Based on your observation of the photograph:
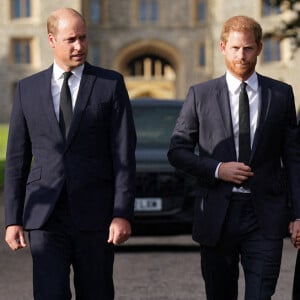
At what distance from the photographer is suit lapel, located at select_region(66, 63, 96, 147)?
554 centimetres

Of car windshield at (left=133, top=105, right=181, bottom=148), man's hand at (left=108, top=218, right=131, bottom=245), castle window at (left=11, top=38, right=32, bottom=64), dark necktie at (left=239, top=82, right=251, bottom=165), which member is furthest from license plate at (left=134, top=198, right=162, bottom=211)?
castle window at (left=11, top=38, right=32, bottom=64)

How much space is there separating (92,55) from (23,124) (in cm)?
7590

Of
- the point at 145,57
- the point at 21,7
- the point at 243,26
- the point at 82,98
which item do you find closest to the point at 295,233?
the point at 243,26

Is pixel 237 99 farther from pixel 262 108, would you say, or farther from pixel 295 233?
pixel 295 233

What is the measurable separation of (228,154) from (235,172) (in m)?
0.15

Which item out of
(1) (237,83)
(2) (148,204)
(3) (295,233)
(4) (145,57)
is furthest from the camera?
(4) (145,57)

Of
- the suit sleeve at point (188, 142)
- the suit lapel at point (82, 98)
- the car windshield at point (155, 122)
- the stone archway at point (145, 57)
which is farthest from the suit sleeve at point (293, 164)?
the stone archway at point (145, 57)

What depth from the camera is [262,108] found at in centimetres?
585

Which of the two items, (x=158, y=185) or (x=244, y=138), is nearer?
(x=244, y=138)

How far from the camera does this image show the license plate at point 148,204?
1159 cm

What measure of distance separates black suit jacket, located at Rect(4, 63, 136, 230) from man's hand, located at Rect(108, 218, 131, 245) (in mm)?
40

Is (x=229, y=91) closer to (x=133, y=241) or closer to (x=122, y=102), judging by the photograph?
(x=122, y=102)

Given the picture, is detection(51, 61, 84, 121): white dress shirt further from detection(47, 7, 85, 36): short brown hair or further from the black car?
the black car

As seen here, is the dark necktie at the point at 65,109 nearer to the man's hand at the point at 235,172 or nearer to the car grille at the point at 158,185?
the man's hand at the point at 235,172
